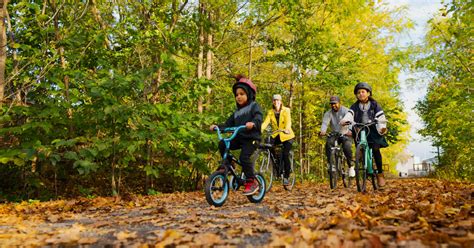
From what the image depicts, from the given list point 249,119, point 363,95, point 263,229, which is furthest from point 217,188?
point 363,95

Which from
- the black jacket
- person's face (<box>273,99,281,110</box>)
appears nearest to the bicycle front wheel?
person's face (<box>273,99,281,110</box>)

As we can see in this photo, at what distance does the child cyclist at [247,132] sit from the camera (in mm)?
6066

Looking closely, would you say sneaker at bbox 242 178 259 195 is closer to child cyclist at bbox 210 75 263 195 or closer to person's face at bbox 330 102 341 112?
child cyclist at bbox 210 75 263 195

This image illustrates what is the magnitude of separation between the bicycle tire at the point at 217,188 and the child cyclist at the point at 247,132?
1.15 ft

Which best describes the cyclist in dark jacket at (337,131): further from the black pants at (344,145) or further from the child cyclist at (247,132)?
the child cyclist at (247,132)

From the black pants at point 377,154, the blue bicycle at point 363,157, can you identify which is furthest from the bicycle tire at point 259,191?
the black pants at point 377,154

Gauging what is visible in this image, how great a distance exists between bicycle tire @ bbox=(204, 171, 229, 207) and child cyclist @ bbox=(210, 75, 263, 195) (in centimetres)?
35

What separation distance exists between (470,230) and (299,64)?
12.4 meters

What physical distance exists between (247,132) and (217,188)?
96 centimetres

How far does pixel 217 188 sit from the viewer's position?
5.79 meters

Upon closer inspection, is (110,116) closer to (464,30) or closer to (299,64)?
(299,64)

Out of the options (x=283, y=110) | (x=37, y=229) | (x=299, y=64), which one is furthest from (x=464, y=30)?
(x=37, y=229)

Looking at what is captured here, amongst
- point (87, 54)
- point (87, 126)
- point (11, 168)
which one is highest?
point (87, 54)

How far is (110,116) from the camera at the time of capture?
814 cm
